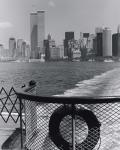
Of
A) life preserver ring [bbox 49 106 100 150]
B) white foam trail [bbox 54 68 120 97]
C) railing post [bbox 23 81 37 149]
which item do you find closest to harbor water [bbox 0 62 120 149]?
white foam trail [bbox 54 68 120 97]

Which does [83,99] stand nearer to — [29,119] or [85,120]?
[85,120]

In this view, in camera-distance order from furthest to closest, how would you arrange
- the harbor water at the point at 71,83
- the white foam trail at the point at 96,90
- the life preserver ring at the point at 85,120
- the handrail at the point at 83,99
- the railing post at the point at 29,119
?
the harbor water at the point at 71,83
the white foam trail at the point at 96,90
the railing post at the point at 29,119
the life preserver ring at the point at 85,120
the handrail at the point at 83,99

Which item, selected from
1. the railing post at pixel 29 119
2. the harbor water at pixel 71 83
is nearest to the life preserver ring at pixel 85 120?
the railing post at pixel 29 119

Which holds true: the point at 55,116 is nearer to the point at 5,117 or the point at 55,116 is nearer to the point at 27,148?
the point at 27,148

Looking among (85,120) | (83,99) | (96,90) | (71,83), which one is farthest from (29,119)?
(71,83)

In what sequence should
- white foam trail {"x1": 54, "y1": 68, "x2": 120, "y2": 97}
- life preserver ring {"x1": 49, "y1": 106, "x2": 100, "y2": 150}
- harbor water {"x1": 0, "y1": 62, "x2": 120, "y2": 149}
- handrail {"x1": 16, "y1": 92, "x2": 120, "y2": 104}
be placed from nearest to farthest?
1. handrail {"x1": 16, "y1": 92, "x2": 120, "y2": 104}
2. life preserver ring {"x1": 49, "y1": 106, "x2": 100, "y2": 150}
3. white foam trail {"x1": 54, "y1": 68, "x2": 120, "y2": 97}
4. harbor water {"x1": 0, "y1": 62, "x2": 120, "y2": 149}

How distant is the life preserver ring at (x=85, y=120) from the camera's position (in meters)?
3.35

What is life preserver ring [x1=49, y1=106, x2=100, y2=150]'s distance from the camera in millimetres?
3354

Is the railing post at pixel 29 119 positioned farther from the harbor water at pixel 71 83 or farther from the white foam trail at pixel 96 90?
the white foam trail at pixel 96 90

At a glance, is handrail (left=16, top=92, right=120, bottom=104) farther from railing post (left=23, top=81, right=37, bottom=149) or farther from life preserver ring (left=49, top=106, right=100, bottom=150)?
railing post (left=23, top=81, right=37, bottom=149)

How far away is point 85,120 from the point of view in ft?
11.1

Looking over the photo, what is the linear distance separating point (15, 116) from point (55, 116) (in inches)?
174

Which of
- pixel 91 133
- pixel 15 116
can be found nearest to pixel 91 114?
pixel 91 133

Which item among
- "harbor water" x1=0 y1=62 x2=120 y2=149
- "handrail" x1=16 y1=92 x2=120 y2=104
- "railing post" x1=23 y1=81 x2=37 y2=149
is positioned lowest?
"harbor water" x1=0 y1=62 x2=120 y2=149
